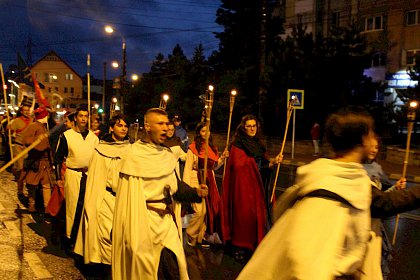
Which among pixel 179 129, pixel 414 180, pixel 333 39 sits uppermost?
pixel 333 39

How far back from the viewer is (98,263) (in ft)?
18.2

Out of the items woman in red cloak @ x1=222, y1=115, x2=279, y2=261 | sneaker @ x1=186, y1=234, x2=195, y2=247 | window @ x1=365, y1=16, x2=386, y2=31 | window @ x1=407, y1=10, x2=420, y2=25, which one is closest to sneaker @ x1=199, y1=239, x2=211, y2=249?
sneaker @ x1=186, y1=234, x2=195, y2=247

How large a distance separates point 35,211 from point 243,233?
14.7ft

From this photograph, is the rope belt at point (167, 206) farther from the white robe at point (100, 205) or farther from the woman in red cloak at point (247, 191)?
the woman in red cloak at point (247, 191)

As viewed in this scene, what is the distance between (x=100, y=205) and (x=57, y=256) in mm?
1678

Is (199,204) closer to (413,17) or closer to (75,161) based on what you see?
(75,161)

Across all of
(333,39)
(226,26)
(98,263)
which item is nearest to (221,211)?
(98,263)

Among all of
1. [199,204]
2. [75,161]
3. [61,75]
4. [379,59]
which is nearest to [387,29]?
[379,59]

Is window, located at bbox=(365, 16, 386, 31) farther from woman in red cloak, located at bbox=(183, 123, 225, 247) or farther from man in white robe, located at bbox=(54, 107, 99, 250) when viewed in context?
man in white robe, located at bbox=(54, 107, 99, 250)

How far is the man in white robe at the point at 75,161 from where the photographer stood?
683cm

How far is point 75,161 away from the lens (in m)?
6.94

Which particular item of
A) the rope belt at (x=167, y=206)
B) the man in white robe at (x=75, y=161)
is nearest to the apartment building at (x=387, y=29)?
Result: the man in white robe at (x=75, y=161)

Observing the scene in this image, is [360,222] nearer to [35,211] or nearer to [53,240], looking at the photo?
[53,240]

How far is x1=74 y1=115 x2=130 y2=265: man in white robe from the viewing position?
5.34 metres
